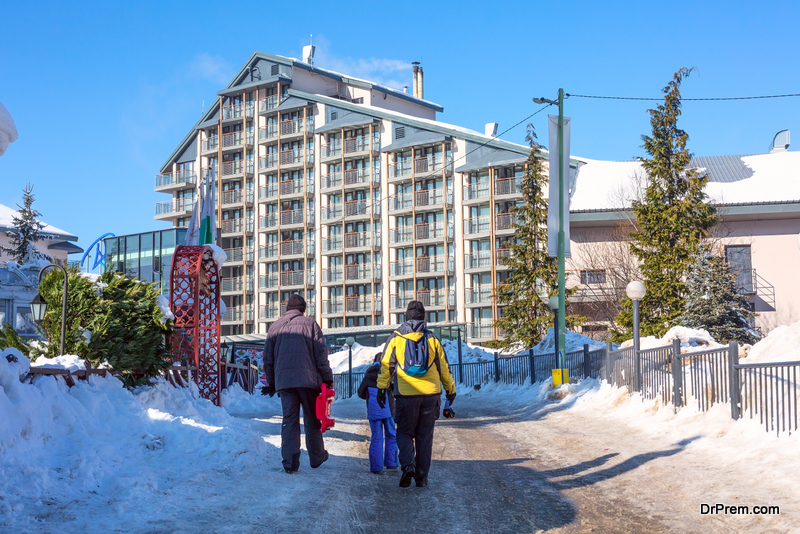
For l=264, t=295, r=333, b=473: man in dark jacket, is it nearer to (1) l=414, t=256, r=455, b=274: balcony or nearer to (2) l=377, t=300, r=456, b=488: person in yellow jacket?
(2) l=377, t=300, r=456, b=488: person in yellow jacket

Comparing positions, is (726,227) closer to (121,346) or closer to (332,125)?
(332,125)

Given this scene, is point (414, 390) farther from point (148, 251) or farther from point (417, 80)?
point (417, 80)

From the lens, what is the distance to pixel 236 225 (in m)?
63.2

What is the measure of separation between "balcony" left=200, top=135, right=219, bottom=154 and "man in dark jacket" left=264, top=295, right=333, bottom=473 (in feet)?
198

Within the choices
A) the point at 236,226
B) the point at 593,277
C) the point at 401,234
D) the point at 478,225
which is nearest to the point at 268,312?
the point at 236,226

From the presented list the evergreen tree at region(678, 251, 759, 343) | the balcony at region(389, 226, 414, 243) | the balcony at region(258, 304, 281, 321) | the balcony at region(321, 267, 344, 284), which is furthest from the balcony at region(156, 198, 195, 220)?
the evergreen tree at region(678, 251, 759, 343)

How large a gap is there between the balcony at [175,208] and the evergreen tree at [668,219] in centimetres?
4346

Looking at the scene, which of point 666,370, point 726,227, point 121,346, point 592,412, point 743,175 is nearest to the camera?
point 121,346

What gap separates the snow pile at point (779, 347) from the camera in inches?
545

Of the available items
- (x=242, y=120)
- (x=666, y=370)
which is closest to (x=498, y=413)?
(x=666, y=370)

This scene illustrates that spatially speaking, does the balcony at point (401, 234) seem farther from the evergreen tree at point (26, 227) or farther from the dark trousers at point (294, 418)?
the dark trousers at point (294, 418)

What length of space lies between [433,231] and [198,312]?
1644 inches

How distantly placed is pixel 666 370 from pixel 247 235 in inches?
2115

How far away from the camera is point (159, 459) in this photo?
24.4 feet
